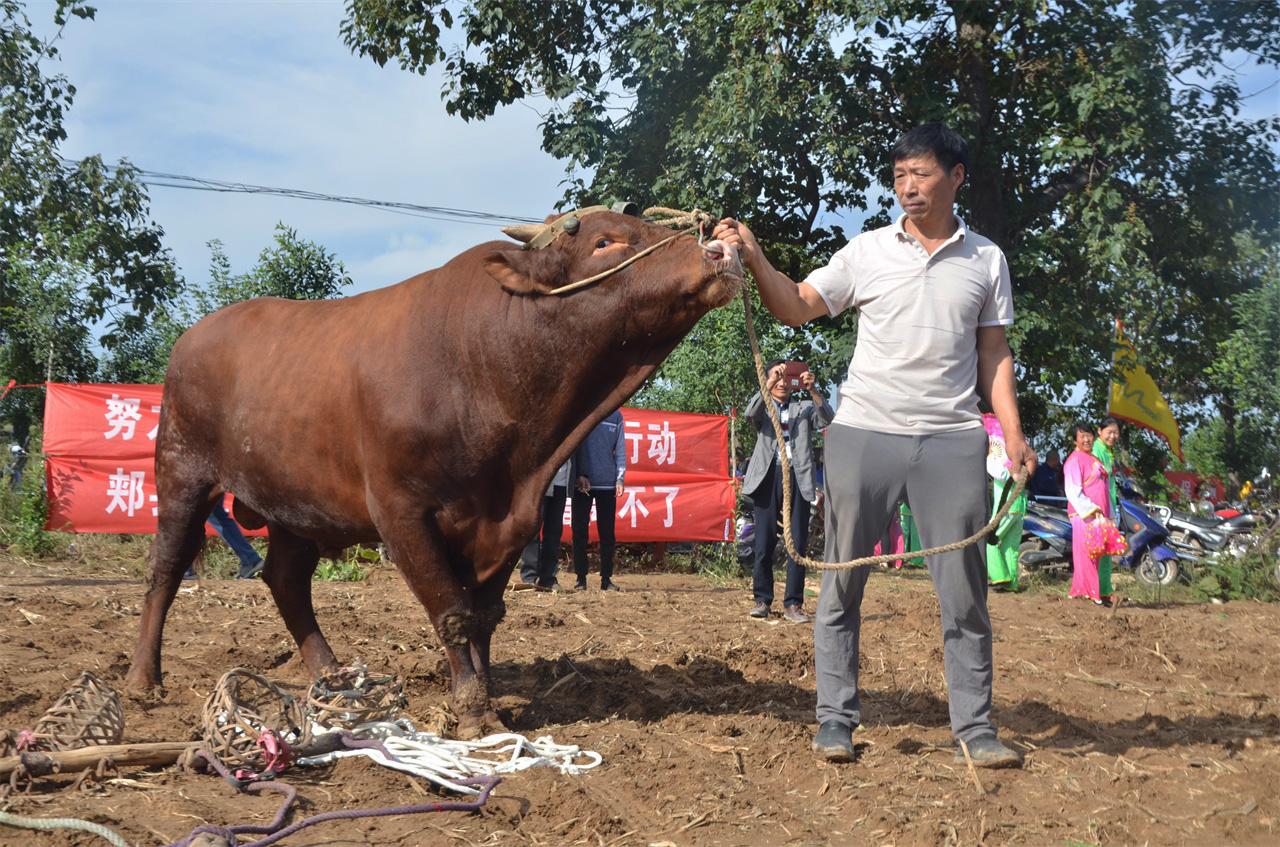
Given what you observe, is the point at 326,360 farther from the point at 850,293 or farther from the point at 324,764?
the point at 850,293

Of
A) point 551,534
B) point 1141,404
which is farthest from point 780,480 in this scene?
point 1141,404

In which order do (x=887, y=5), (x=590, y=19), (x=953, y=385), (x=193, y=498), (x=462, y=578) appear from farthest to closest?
(x=590, y=19) < (x=887, y=5) < (x=193, y=498) < (x=462, y=578) < (x=953, y=385)

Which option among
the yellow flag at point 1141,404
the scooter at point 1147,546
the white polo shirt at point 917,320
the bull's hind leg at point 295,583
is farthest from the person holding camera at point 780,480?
the yellow flag at point 1141,404

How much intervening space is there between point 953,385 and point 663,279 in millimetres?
1135

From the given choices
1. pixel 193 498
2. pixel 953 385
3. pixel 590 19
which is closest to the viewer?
pixel 953 385

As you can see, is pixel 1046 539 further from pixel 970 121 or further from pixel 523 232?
pixel 523 232

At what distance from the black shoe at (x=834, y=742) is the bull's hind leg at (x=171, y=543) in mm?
3008

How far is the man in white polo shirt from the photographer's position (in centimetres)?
416

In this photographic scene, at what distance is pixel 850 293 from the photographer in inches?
173


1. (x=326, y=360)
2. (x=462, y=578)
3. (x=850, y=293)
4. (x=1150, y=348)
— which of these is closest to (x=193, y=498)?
(x=326, y=360)

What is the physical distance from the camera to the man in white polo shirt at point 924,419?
4.16 meters

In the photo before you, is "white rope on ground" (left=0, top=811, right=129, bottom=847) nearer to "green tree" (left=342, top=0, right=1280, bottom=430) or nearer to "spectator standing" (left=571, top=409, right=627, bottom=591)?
"spectator standing" (left=571, top=409, right=627, bottom=591)

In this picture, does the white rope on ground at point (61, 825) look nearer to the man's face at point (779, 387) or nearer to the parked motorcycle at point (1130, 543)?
the man's face at point (779, 387)

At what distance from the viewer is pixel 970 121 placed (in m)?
13.3
